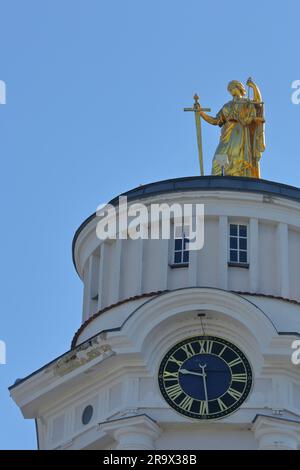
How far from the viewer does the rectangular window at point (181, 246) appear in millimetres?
44844

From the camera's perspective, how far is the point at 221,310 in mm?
42812

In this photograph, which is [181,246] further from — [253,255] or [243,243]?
[253,255]

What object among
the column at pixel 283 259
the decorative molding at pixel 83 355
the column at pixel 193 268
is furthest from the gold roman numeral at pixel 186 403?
the column at pixel 283 259

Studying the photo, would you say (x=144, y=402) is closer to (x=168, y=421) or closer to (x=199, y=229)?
(x=168, y=421)

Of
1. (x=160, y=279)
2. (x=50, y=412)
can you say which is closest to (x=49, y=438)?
(x=50, y=412)

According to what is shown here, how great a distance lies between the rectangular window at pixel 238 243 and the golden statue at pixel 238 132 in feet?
8.86

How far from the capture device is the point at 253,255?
147 ft

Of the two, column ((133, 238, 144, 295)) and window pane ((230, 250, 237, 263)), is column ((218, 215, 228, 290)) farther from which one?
column ((133, 238, 144, 295))

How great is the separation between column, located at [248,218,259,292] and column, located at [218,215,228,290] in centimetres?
52

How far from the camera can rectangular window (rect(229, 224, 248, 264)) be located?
147ft

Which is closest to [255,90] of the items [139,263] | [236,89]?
[236,89]

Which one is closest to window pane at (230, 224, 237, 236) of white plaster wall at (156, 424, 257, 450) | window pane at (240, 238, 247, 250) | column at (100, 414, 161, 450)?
window pane at (240, 238, 247, 250)

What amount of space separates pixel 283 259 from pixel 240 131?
4694 millimetres

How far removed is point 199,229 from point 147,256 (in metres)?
1.25
